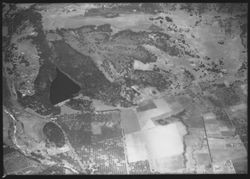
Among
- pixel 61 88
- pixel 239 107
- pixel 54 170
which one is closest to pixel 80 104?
pixel 61 88

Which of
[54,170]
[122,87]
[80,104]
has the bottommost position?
[54,170]

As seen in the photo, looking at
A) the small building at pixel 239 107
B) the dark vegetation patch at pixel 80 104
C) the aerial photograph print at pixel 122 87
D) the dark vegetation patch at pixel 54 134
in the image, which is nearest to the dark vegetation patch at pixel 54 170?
the aerial photograph print at pixel 122 87

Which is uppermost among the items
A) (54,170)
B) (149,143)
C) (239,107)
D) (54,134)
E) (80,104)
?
(80,104)

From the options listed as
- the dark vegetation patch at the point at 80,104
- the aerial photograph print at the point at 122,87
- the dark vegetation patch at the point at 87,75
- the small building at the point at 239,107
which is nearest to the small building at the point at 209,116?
the aerial photograph print at the point at 122,87

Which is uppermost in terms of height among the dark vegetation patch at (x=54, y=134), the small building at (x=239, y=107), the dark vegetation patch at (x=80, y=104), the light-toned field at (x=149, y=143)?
the dark vegetation patch at (x=80, y=104)

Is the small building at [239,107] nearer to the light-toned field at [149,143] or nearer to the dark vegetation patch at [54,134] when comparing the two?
the light-toned field at [149,143]

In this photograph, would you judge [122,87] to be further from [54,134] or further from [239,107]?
[239,107]

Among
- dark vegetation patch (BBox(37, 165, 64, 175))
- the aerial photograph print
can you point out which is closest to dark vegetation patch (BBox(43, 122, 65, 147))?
the aerial photograph print

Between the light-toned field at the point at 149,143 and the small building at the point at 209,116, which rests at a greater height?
the small building at the point at 209,116

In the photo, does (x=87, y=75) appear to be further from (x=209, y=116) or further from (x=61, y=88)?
(x=209, y=116)

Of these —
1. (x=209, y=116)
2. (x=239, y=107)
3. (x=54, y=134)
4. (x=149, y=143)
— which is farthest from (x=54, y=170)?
(x=239, y=107)

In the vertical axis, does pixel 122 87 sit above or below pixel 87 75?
below
